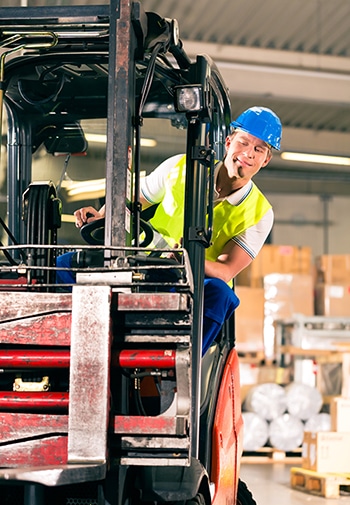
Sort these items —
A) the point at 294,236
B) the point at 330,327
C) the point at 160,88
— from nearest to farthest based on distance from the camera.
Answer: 1. the point at 160,88
2. the point at 330,327
3. the point at 294,236

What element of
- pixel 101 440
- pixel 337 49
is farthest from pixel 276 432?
pixel 101 440

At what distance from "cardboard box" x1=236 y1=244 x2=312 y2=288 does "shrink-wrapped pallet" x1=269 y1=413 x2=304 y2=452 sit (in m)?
2.12

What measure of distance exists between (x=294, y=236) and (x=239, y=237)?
13.1 m

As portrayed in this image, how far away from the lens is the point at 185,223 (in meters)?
2.87

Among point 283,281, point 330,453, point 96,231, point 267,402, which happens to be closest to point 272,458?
point 267,402

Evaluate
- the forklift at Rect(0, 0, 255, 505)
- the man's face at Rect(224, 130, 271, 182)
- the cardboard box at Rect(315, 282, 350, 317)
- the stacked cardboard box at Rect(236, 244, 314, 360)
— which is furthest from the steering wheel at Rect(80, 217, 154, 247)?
the cardboard box at Rect(315, 282, 350, 317)

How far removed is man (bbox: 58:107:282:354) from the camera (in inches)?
132

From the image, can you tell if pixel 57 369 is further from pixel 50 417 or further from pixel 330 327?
pixel 330 327

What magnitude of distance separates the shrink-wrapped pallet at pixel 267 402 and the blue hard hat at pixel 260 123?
5.82m

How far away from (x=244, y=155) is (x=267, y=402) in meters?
5.90

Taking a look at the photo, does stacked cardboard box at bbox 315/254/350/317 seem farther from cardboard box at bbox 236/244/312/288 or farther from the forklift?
the forklift

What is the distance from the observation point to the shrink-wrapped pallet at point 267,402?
9.13 m

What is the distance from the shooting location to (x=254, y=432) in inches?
352

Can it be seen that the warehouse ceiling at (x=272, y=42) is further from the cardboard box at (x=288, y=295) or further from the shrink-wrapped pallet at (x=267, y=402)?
the shrink-wrapped pallet at (x=267, y=402)
